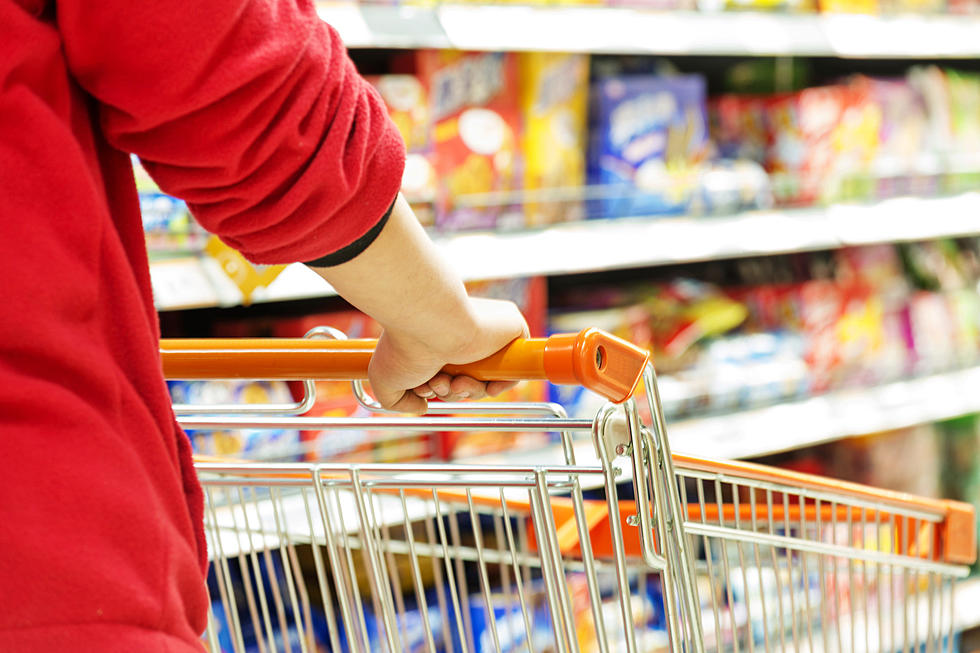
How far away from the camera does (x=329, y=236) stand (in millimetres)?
563

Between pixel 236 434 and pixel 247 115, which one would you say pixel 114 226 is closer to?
pixel 247 115

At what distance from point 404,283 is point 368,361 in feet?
0.70

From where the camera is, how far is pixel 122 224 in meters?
0.54

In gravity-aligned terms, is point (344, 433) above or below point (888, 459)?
above

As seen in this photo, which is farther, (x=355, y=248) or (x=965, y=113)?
(x=965, y=113)

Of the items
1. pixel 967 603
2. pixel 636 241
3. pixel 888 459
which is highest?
pixel 636 241

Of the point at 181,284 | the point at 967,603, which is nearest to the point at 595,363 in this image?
the point at 181,284

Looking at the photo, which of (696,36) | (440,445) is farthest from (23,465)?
(696,36)

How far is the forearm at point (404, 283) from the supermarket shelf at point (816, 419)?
116 cm

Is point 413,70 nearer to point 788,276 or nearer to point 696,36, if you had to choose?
point 696,36

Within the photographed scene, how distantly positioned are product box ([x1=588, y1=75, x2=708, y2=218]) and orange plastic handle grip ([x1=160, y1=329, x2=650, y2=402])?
116cm

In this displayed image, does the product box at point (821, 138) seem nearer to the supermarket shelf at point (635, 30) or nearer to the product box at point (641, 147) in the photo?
the supermarket shelf at point (635, 30)

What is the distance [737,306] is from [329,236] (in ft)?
5.88

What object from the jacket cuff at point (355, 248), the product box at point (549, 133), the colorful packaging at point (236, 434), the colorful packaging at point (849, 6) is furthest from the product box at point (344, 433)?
the colorful packaging at point (849, 6)
